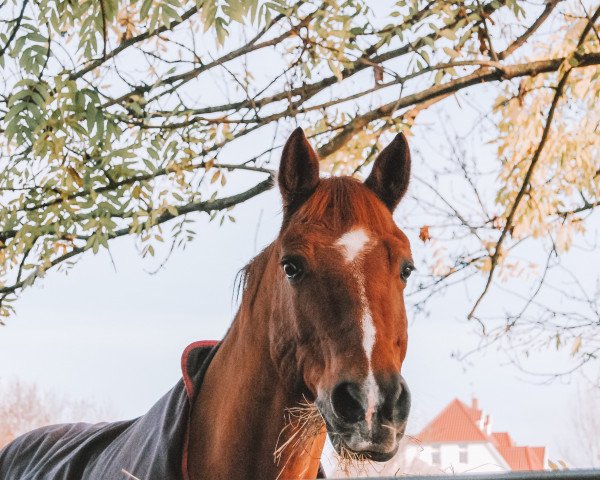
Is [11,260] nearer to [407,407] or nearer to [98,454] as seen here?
[98,454]

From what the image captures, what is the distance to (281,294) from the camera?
228 centimetres

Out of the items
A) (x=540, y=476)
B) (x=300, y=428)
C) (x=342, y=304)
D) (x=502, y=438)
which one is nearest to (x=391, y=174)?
(x=342, y=304)

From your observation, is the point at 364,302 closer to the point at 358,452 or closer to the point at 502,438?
the point at 358,452

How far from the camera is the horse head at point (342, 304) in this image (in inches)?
74.7

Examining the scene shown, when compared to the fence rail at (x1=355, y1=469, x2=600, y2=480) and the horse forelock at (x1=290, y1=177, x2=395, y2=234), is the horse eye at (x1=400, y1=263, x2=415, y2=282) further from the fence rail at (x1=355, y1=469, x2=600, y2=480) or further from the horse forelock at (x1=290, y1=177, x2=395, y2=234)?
the fence rail at (x1=355, y1=469, x2=600, y2=480)

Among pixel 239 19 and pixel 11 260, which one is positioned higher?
pixel 239 19

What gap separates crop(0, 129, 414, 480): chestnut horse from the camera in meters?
1.95

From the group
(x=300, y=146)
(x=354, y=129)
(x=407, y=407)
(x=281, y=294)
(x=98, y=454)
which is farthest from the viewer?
(x=354, y=129)

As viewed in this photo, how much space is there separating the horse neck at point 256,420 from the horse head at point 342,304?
0.23ft

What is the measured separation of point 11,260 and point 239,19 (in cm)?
296

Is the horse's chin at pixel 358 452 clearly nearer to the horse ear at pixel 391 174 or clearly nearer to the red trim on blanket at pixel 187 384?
the red trim on blanket at pixel 187 384

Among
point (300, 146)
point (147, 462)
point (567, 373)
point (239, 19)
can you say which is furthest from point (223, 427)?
point (567, 373)

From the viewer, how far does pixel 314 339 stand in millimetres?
2143

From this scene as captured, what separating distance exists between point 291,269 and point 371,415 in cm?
55
